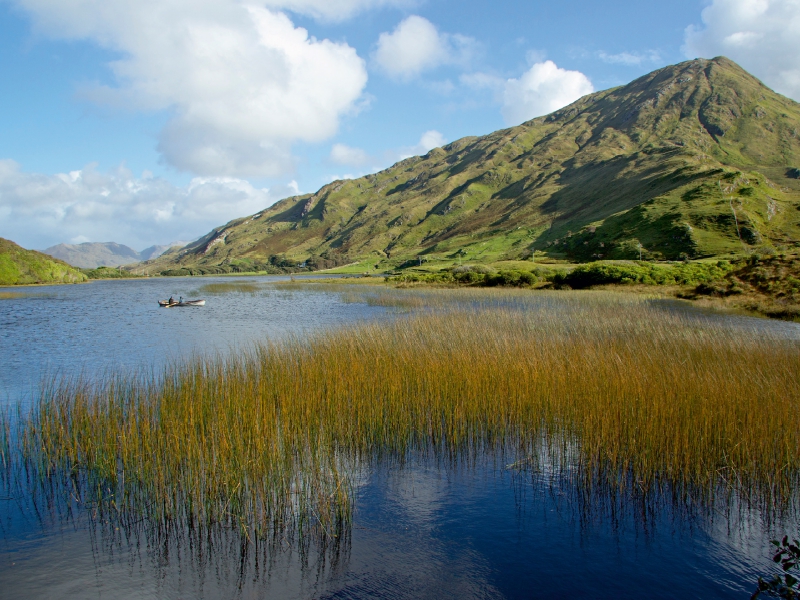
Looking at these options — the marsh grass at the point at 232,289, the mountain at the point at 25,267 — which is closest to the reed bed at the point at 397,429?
the marsh grass at the point at 232,289

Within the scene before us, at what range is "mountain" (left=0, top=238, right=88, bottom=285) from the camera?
7875cm

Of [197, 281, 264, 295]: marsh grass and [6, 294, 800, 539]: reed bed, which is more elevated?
[197, 281, 264, 295]: marsh grass

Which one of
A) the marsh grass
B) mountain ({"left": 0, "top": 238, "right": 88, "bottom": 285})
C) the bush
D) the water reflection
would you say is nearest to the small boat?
the marsh grass

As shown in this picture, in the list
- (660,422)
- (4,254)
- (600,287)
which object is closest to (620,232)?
(600,287)

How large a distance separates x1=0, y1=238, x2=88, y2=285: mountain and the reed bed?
86.1m

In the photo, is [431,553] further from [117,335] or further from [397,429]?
[117,335]

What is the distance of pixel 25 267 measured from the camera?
271 feet

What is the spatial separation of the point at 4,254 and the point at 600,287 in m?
89.7

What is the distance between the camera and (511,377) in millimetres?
11242

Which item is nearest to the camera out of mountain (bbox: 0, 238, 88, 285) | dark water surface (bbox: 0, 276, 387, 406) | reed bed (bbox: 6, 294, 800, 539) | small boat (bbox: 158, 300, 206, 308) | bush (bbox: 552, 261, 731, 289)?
reed bed (bbox: 6, 294, 800, 539)

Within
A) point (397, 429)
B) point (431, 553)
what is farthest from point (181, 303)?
point (431, 553)

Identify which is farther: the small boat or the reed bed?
the small boat

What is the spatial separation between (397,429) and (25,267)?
96425 mm

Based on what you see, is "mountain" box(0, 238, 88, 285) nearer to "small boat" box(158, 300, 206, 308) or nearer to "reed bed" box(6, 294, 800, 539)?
"small boat" box(158, 300, 206, 308)
